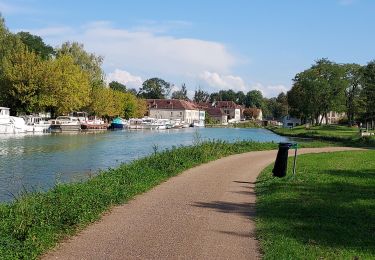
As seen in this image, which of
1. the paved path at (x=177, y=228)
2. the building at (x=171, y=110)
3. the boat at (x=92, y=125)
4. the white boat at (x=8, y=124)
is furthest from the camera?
the building at (x=171, y=110)

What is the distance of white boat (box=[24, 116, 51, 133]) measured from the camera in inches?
2842

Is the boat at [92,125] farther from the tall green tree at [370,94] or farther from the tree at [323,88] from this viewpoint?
the tall green tree at [370,94]

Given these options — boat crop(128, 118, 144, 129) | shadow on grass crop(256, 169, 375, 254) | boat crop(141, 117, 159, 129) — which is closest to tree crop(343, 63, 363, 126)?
boat crop(141, 117, 159, 129)

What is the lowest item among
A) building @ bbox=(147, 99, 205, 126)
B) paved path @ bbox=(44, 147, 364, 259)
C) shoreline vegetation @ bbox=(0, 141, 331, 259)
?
paved path @ bbox=(44, 147, 364, 259)

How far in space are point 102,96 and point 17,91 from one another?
29.6 meters

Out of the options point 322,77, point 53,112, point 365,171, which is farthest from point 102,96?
point 365,171

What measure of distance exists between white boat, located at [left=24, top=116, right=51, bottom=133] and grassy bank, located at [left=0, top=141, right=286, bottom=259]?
2248 inches

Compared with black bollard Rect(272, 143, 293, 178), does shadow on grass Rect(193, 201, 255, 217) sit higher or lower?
lower

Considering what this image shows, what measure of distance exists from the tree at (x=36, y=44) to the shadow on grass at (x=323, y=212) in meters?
94.5

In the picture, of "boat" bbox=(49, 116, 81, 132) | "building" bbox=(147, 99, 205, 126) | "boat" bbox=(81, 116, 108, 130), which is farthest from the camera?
"building" bbox=(147, 99, 205, 126)

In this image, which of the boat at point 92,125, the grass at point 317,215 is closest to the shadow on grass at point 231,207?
the grass at point 317,215

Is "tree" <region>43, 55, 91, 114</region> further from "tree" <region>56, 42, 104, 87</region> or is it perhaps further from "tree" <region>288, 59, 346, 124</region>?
"tree" <region>288, 59, 346, 124</region>

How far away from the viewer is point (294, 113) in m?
123

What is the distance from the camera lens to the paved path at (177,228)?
8719mm
